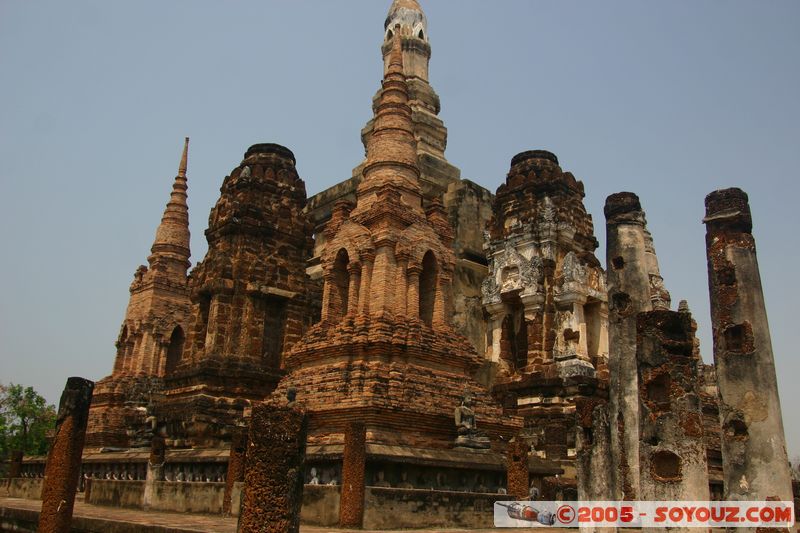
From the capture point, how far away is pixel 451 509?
12.9 meters

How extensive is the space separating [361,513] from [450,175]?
1738 centimetres

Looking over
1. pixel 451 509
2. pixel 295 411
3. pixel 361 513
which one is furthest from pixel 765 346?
pixel 295 411

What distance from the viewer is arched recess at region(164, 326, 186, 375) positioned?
1110 inches

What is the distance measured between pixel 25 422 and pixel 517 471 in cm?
3350

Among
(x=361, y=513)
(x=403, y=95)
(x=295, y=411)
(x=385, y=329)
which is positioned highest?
(x=403, y=95)

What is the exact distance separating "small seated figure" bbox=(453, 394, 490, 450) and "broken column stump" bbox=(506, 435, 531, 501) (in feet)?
3.83

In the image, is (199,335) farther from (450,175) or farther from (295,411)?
(295,411)

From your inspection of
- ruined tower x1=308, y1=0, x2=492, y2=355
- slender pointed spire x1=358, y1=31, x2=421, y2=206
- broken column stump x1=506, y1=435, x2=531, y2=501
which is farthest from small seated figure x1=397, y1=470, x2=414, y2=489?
ruined tower x1=308, y1=0, x2=492, y2=355

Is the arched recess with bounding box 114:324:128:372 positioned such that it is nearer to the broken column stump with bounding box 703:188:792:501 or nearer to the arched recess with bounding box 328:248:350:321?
the arched recess with bounding box 328:248:350:321

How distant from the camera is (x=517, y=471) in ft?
44.6

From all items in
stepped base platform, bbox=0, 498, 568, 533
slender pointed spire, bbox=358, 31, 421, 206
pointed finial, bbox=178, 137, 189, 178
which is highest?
pointed finial, bbox=178, 137, 189, 178

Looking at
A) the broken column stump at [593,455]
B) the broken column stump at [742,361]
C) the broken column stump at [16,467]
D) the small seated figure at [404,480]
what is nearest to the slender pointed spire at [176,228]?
the broken column stump at [16,467]

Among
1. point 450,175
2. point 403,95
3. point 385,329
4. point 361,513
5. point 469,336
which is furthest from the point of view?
point 450,175

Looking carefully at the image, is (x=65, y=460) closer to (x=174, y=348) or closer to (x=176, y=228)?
(x=174, y=348)
